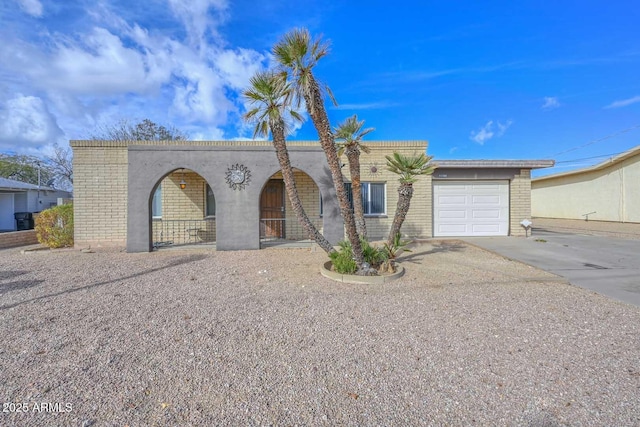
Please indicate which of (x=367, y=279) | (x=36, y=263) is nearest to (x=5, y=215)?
(x=36, y=263)

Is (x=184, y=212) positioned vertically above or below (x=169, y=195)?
below

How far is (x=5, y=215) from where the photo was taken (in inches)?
714

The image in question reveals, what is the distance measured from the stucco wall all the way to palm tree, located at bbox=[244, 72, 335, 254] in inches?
780

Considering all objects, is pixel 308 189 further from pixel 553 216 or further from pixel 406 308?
pixel 553 216

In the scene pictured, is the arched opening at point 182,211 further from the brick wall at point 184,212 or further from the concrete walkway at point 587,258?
the concrete walkway at point 587,258

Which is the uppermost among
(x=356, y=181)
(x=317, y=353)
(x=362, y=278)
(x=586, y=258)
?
(x=356, y=181)

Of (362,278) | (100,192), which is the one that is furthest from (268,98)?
(100,192)

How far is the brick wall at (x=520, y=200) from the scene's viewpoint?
472 inches

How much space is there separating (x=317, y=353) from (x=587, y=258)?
857cm

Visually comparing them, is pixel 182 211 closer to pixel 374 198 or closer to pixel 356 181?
pixel 374 198

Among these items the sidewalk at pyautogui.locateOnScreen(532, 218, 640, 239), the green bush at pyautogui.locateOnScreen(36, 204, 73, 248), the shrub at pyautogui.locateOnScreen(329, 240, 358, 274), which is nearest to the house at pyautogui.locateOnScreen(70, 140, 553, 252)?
the green bush at pyautogui.locateOnScreen(36, 204, 73, 248)

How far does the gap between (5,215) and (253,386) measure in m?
24.1

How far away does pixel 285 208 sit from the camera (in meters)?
12.3

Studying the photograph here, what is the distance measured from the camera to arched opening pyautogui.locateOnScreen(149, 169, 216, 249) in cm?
1180
